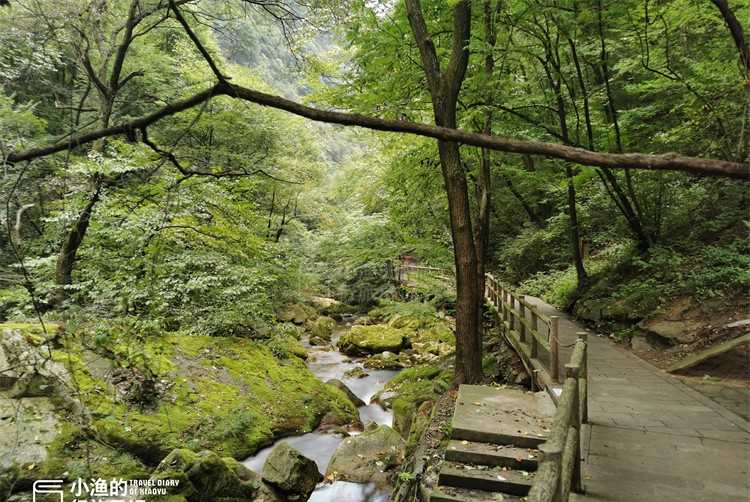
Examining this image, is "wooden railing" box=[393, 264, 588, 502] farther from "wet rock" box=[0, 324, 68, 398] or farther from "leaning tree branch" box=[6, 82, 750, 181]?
"wet rock" box=[0, 324, 68, 398]

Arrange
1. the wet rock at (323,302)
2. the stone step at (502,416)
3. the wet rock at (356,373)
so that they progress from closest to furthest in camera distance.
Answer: the stone step at (502,416) → the wet rock at (356,373) → the wet rock at (323,302)

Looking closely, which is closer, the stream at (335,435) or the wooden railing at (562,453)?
the wooden railing at (562,453)

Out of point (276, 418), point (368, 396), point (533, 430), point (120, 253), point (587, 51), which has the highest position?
point (587, 51)

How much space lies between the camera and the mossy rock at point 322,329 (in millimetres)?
17312

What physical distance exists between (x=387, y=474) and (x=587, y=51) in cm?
927

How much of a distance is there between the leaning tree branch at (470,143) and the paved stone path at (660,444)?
2578 millimetres

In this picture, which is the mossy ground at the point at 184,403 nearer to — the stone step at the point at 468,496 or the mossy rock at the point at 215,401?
the mossy rock at the point at 215,401

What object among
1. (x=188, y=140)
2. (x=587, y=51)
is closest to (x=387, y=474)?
(x=587, y=51)

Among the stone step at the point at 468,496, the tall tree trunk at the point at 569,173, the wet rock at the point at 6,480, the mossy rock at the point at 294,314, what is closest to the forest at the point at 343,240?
the wet rock at the point at 6,480

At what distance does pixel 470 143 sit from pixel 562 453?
71.5 inches

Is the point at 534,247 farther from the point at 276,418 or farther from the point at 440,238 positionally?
the point at 276,418

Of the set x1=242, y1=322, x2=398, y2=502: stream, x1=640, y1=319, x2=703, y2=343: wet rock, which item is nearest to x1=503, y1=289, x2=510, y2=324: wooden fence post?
x1=640, y1=319, x2=703, y2=343: wet rock

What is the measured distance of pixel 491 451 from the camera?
12.9 ft

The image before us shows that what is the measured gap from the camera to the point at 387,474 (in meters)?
6.66
